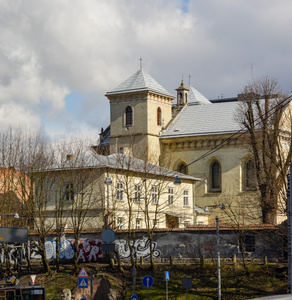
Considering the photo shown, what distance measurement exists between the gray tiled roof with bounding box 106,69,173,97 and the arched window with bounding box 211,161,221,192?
1081cm

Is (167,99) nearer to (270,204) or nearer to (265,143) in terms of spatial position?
(265,143)

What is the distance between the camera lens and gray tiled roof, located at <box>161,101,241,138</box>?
229 feet

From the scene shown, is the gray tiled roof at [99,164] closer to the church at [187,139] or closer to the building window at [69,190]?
the building window at [69,190]

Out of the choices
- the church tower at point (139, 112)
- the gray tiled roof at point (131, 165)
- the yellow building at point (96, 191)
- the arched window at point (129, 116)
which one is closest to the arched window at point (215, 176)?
the church tower at point (139, 112)

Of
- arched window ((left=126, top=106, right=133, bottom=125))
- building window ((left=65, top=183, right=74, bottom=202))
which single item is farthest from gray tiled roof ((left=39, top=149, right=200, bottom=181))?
arched window ((left=126, top=106, right=133, bottom=125))

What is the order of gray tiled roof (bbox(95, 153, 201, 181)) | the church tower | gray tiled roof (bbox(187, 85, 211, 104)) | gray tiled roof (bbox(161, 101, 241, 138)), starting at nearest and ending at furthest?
gray tiled roof (bbox(95, 153, 201, 181)) < gray tiled roof (bbox(161, 101, 241, 138)) < the church tower < gray tiled roof (bbox(187, 85, 211, 104))

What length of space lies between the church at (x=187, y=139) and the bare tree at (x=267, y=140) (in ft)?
33.0

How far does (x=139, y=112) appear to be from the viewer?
72312mm

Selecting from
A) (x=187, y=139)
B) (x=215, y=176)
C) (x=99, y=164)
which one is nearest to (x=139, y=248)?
(x=99, y=164)

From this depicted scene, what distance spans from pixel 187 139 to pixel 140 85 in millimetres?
8358

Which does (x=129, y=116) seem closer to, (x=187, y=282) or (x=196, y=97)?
(x=196, y=97)

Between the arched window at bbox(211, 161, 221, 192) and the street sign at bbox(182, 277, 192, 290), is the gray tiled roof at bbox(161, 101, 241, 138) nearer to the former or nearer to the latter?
the arched window at bbox(211, 161, 221, 192)

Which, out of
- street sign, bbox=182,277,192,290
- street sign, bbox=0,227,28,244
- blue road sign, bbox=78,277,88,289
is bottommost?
street sign, bbox=182,277,192,290

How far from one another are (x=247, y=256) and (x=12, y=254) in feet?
59.6
